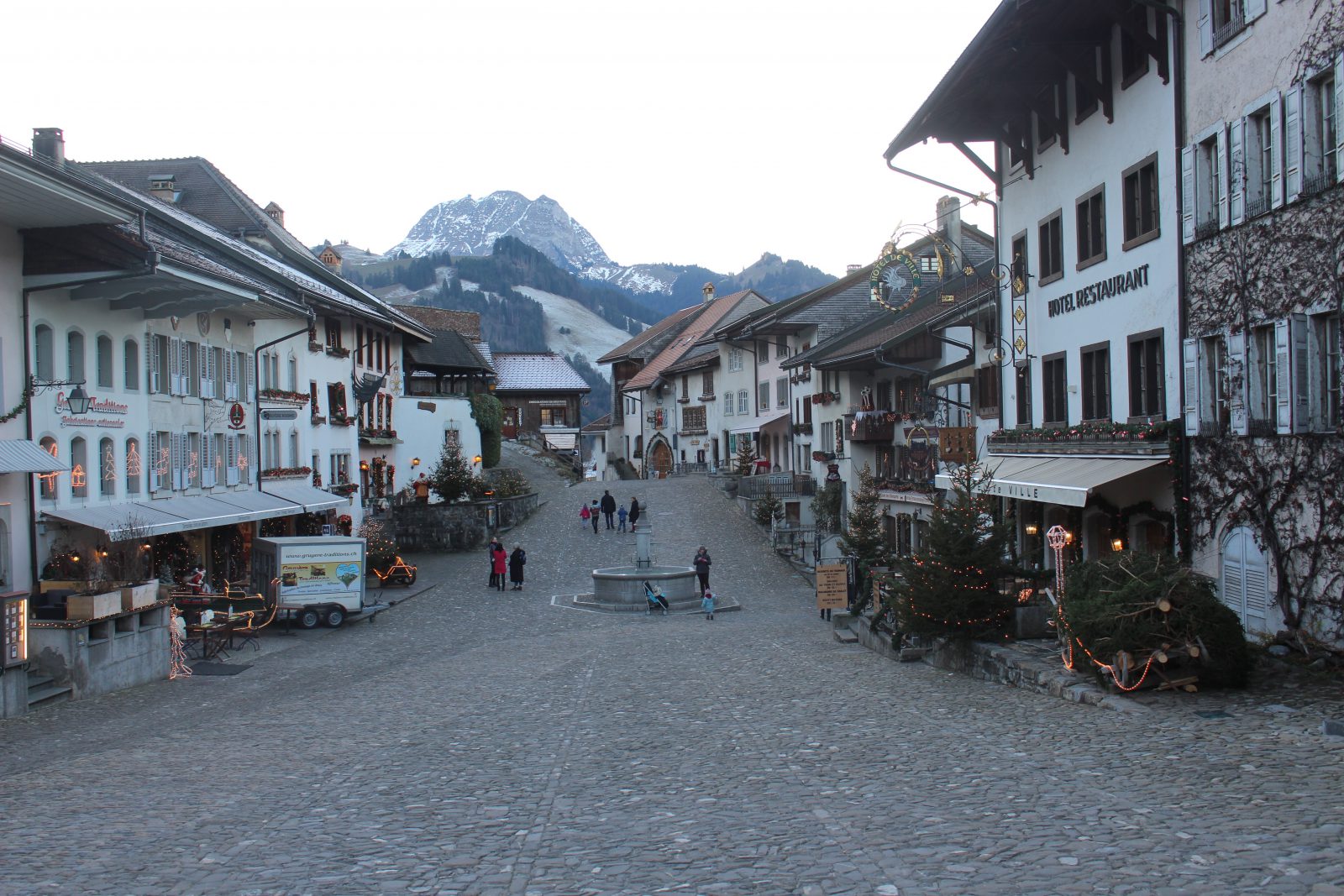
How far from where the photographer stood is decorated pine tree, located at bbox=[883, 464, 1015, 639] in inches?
688

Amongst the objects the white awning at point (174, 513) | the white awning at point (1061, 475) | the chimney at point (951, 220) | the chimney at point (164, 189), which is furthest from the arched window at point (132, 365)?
the chimney at point (951, 220)

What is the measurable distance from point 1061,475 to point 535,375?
74149 mm

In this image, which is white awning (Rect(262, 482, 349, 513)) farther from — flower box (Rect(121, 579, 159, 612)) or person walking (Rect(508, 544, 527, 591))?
flower box (Rect(121, 579, 159, 612))

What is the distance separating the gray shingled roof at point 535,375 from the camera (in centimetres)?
9094

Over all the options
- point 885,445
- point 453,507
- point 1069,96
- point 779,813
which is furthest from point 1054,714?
point 453,507

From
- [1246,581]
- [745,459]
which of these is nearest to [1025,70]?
[1246,581]

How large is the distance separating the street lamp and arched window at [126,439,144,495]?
3365mm

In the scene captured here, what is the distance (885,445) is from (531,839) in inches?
1400

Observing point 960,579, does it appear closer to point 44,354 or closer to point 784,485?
point 44,354

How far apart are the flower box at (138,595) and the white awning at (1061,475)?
14077 mm

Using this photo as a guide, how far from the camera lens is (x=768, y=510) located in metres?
46.4

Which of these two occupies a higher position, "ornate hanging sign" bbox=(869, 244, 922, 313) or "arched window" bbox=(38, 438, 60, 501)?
"ornate hanging sign" bbox=(869, 244, 922, 313)

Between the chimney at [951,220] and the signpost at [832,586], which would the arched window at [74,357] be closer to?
the signpost at [832,586]

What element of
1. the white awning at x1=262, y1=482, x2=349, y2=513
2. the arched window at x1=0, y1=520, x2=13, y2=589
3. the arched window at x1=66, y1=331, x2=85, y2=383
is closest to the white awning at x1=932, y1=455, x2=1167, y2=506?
the arched window at x1=0, y1=520, x2=13, y2=589
